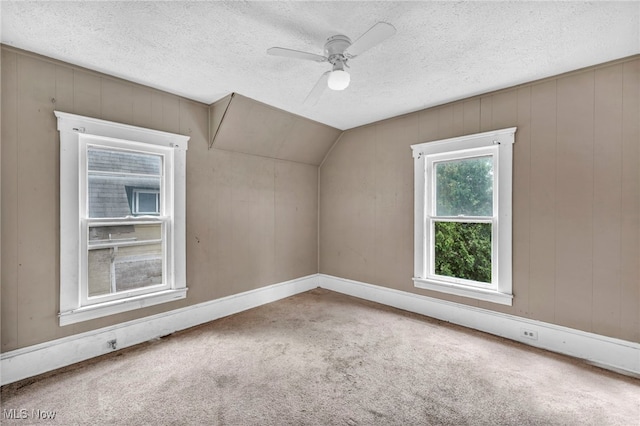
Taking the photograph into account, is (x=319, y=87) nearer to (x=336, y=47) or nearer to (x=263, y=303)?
(x=336, y=47)

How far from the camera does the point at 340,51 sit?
197cm

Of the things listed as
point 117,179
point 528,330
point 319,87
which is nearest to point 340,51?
point 319,87

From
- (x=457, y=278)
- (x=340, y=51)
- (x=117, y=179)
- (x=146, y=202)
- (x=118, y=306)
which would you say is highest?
(x=340, y=51)

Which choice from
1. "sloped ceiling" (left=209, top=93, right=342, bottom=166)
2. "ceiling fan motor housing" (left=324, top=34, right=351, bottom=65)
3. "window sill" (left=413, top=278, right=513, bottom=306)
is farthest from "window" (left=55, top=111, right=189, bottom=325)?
"window sill" (left=413, top=278, right=513, bottom=306)

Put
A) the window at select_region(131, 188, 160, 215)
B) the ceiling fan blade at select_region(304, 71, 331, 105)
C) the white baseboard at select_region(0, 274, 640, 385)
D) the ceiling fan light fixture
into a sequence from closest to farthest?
the ceiling fan light fixture < the ceiling fan blade at select_region(304, 71, 331, 105) < the white baseboard at select_region(0, 274, 640, 385) < the window at select_region(131, 188, 160, 215)

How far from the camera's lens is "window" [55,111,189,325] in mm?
2367

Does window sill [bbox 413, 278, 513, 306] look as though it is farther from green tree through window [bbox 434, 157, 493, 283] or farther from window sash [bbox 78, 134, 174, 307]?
window sash [bbox 78, 134, 174, 307]

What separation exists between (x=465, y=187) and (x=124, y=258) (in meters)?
3.84

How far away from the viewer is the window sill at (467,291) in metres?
2.86

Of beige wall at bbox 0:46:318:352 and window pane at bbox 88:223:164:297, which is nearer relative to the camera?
beige wall at bbox 0:46:318:352

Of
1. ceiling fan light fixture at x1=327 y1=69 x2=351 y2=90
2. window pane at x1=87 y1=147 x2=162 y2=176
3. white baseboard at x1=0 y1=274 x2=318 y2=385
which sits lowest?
white baseboard at x1=0 y1=274 x2=318 y2=385

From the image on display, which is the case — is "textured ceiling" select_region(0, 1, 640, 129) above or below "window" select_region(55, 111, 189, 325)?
above

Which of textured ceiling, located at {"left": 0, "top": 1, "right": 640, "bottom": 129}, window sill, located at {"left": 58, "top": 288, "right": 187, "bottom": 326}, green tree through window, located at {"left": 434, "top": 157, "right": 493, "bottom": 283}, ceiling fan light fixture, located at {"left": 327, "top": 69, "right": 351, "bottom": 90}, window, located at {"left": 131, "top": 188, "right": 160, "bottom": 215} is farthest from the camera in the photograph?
green tree through window, located at {"left": 434, "top": 157, "right": 493, "bottom": 283}

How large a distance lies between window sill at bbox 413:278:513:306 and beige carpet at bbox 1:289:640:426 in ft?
1.28
